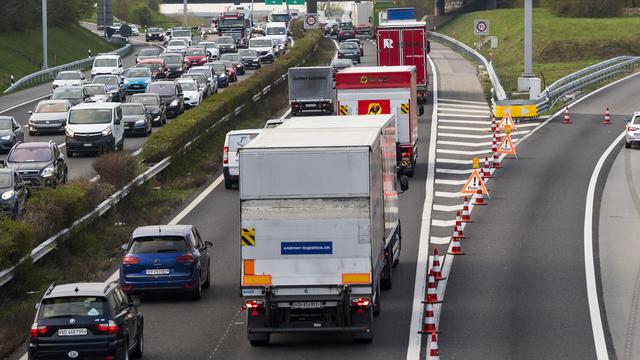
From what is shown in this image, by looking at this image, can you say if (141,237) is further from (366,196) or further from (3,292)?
(366,196)

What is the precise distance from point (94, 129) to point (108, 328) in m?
28.9

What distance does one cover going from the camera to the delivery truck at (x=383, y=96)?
133ft

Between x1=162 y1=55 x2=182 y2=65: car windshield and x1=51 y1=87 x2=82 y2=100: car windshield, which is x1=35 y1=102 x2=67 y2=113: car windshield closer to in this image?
x1=51 y1=87 x2=82 y2=100: car windshield

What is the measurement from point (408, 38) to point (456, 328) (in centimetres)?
3695

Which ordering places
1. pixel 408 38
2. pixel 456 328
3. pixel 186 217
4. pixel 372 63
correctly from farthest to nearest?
1. pixel 372 63
2. pixel 408 38
3. pixel 186 217
4. pixel 456 328

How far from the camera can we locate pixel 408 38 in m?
59.5

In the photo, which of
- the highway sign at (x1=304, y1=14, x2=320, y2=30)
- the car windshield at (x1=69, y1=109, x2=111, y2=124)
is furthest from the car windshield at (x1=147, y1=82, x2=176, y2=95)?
the highway sign at (x1=304, y1=14, x2=320, y2=30)

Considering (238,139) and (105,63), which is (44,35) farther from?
(238,139)

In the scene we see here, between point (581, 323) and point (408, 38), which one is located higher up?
point (408, 38)

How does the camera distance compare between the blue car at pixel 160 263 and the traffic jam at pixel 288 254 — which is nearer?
the traffic jam at pixel 288 254

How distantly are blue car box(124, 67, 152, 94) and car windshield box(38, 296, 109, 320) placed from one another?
5175 cm

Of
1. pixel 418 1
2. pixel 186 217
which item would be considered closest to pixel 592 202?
pixel 186 217

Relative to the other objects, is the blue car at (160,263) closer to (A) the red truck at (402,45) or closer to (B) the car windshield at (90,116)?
(B) the car windshield at (90,116)

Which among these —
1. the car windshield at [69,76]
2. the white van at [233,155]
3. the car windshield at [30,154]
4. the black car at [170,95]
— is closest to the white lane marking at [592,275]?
the white van at [233,155]
